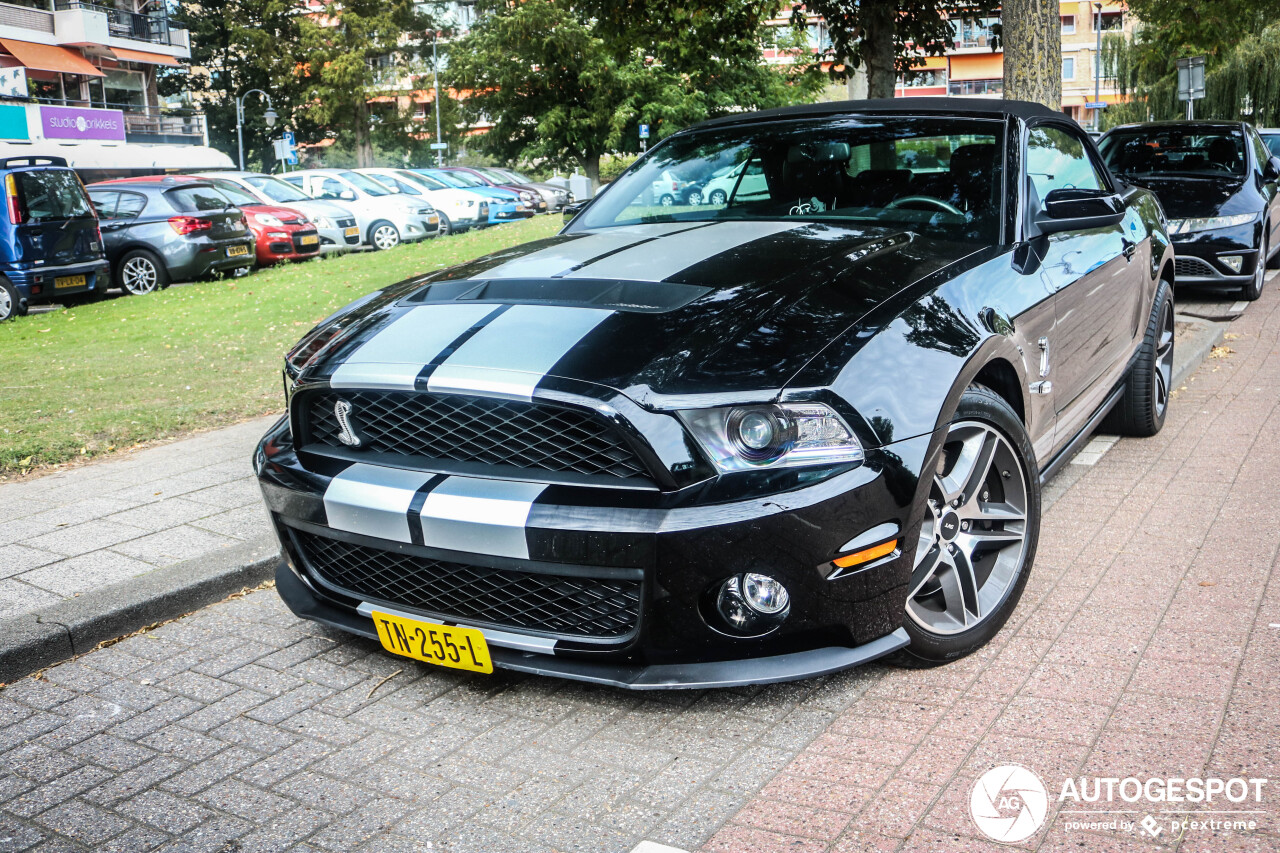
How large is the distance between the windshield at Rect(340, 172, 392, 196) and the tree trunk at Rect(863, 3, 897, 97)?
Result: 12103mm

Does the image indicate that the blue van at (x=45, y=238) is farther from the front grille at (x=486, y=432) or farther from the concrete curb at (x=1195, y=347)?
the concrete curb at (x=1195, y=347)

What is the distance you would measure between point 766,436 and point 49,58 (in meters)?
49.2

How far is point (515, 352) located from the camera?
10.0 ft

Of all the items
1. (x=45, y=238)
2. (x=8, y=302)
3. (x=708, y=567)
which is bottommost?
(x=708, y=567)

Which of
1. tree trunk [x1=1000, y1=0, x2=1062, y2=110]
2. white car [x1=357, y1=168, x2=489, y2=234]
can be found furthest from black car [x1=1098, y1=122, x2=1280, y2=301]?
white car [x1=357, y1=168, x2=489, y2=234]

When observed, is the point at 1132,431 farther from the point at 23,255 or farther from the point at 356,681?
the point at 23,255

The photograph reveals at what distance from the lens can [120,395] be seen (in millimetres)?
7941

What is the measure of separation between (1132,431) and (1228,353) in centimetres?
311

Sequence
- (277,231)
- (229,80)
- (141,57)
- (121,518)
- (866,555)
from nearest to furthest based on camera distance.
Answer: (866,555)
(121,518)
(277,231)
(141,57)
(229,80)

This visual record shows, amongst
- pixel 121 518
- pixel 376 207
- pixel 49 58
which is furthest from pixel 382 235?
pixel 49 58

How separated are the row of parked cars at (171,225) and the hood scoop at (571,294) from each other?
892 cm

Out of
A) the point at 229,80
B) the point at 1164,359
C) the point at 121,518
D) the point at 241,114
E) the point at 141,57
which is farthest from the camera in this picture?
the point at 229,80

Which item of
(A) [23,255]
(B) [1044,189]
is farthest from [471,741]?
(A) [23,255]

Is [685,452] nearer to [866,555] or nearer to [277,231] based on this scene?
[866,555]
